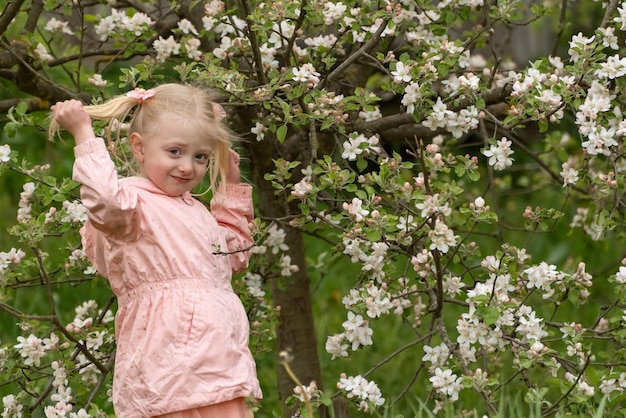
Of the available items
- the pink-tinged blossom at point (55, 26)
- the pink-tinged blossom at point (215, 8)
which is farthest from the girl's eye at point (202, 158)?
the pink-tinged blossom at point (55, 26)

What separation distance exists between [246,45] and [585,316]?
2529mm

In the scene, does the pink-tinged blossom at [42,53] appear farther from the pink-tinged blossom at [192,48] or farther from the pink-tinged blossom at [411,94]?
the pink-tinged blossom at [411,94]

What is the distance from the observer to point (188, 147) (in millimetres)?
2592

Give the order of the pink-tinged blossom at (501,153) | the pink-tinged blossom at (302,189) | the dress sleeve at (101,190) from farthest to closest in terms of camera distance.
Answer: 1. the pink-tinged blossom at (501,153)
2. the pink-tinged blossom at (302,189)
3. the dress sleeve at (101,190)

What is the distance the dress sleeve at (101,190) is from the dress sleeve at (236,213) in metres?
0.43

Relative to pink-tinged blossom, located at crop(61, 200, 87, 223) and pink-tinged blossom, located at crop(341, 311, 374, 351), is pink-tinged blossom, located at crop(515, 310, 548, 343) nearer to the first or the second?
pink-tinged blossom, located at crop(341, 311, 374, 351)

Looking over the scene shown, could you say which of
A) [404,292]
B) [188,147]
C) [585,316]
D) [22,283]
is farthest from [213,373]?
[585,316]

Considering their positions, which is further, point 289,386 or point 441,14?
point 289,386

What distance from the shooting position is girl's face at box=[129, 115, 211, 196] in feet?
8.47

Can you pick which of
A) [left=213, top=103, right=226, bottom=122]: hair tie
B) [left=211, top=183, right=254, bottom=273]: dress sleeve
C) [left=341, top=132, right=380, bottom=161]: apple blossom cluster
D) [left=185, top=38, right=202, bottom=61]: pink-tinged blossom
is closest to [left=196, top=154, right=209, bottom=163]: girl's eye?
[left=213, top=103, right=226, bottom=122]: hair tie

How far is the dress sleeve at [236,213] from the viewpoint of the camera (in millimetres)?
2848

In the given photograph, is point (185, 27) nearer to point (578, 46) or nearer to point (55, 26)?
point (55, 26)

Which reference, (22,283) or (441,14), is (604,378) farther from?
(22,283)

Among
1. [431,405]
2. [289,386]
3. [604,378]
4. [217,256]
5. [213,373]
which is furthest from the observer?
[431,405]
